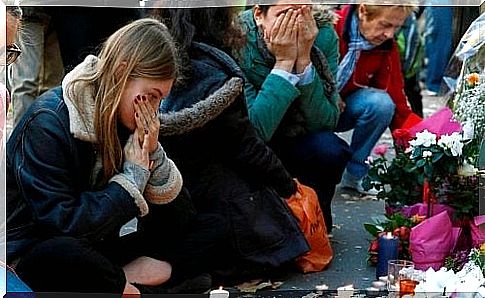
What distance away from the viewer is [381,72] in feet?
10.5

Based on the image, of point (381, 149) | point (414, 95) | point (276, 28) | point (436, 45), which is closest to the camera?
point (276, 28)

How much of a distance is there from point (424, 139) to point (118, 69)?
40.6 inches

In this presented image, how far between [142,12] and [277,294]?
892 mm

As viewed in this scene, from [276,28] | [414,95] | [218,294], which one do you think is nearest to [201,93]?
[276,28]

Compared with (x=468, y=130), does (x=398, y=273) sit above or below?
below

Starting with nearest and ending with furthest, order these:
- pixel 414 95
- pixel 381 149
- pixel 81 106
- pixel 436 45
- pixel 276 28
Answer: pixel 81 106
pixel 276 28
pixel 381 149
pixel 414 95
pixel 436 45

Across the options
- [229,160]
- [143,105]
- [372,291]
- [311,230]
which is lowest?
[372,291]

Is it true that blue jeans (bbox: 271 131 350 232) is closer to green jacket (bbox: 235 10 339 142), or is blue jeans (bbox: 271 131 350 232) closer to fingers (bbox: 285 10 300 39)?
green jacket (bbox: 235 10 339 142)

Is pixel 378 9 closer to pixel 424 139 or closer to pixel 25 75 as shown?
pixel 424 139

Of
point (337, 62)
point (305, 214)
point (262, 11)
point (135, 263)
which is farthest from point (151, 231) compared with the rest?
point (337, 62)

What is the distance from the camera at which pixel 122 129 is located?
2.31m

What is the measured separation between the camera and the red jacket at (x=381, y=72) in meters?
3.09

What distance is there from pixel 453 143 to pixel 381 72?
595 mm

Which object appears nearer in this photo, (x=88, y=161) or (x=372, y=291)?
(x=88, y=161)
